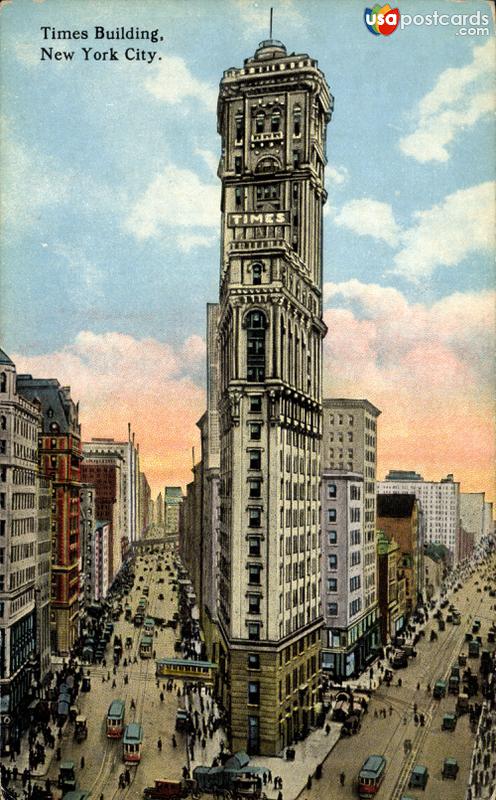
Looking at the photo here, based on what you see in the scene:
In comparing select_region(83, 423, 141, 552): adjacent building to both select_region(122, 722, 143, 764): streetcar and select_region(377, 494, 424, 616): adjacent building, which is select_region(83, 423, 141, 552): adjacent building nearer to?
select_region(122, 722, 143, 764): streetcar

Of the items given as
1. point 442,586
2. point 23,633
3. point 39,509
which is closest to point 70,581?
point 39,509

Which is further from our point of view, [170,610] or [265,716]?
[170,610]

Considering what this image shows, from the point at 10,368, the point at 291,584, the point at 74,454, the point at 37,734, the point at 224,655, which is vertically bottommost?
the point at 37,734

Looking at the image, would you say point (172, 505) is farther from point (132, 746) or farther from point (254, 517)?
point (132, 746)

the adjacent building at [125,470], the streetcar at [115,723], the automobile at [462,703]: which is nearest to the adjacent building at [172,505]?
the adjacent building at [125,470]

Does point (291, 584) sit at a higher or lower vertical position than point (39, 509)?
lower

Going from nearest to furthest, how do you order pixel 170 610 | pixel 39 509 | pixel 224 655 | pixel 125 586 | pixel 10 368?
pixel 10 368 → pixel 224 655 → pixel 39 509 → pixel 170 610 → pixel 125 586

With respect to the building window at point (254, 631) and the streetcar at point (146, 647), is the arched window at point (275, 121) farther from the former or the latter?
the streetcar at point (146, 647)

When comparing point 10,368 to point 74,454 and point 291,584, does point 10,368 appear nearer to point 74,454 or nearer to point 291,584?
point 74,454
